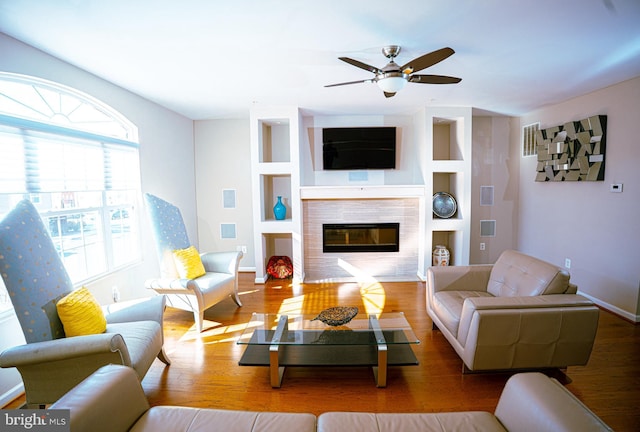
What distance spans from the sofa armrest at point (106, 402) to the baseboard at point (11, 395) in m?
1.47

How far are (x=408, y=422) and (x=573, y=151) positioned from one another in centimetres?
416

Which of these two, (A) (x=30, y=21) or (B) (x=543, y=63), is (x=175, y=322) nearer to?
(A) (x=30, y=21)

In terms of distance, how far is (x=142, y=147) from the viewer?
12.7 ft

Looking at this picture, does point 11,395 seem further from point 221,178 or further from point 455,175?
point 455,175

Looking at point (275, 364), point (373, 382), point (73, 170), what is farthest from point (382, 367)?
point (73, 170)

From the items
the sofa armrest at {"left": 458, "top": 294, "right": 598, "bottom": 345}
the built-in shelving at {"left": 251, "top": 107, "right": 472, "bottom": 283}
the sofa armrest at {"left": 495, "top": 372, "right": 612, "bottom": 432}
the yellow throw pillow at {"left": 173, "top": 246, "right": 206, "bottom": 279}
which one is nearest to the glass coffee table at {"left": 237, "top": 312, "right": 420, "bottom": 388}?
the sofa armrest at {"left": 458, "top": 294, "right": 598, "bottom": 345}

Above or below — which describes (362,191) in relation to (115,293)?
above

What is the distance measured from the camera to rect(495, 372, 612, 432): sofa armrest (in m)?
1.17

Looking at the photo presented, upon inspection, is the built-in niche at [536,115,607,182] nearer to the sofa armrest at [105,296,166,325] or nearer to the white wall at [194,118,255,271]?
the white wall at [194,118,255,271]

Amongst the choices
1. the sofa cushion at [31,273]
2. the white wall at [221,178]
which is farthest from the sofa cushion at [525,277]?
the white wall at [221,178]

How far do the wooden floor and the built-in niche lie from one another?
174cm

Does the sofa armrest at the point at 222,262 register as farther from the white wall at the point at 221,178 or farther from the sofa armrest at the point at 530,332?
the sofa armrest at the point at 530,332

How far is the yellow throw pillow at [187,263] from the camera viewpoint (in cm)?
354

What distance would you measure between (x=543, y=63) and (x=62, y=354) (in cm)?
420
